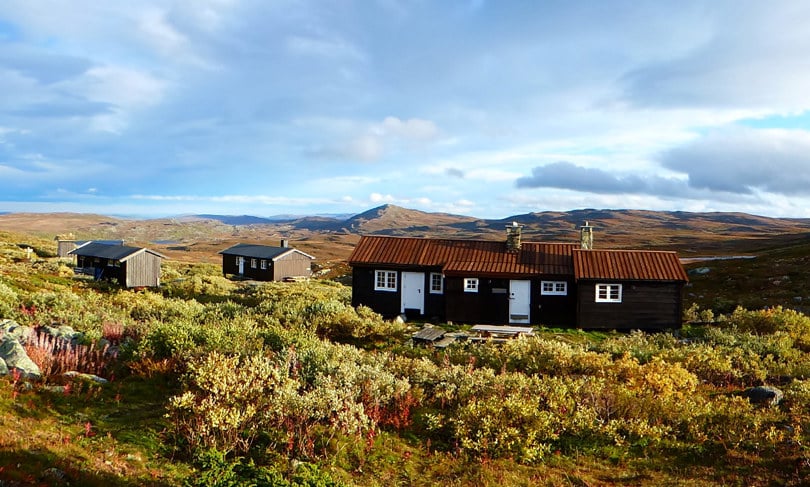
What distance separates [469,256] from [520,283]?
315 cm

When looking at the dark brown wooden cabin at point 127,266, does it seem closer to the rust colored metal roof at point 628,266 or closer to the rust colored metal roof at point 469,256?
the rust colored metal roof at point 469,256

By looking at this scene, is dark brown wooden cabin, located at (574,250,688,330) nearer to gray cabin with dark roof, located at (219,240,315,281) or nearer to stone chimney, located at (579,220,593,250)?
stone chimney, located at (579,220,593,250)

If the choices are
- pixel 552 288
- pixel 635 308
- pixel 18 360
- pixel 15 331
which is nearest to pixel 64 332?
pixel 15 331

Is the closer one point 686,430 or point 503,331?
point 686,430

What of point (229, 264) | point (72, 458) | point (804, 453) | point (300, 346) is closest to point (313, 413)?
point (72, 458)

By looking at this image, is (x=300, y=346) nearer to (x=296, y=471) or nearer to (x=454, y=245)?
(x=296, y=471)

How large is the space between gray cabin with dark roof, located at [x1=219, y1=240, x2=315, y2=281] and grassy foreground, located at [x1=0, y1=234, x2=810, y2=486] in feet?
135

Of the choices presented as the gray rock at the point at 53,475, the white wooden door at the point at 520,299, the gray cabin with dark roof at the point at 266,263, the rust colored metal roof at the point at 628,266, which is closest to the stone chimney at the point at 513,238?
the white wooden door at the point at 520,299

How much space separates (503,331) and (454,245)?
335 inches

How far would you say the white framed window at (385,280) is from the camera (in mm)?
27297

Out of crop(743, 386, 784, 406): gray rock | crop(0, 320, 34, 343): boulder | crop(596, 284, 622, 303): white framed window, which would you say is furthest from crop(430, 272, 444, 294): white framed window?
crop(0, 320, 34, 343): boulder

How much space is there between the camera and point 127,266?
4350cm

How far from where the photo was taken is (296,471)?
6.99m

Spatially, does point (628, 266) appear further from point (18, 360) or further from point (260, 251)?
point (260, 251)
